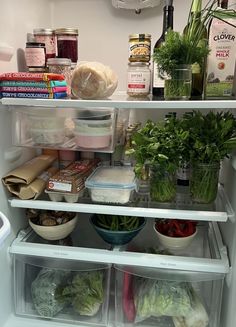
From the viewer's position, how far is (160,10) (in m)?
1.20

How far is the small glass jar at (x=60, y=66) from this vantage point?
1020 mm

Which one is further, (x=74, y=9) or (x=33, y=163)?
(x=74, y=9)

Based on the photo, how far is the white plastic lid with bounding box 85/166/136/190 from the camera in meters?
1.01

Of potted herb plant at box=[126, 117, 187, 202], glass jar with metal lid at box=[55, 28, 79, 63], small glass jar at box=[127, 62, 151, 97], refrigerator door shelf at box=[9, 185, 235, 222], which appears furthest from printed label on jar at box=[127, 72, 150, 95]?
refrigerator door shelf at box=[9, 185, 235, 222]

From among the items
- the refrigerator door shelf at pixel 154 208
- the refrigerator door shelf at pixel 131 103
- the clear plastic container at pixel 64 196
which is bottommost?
the refrigerator door shelf at pixel 154 208

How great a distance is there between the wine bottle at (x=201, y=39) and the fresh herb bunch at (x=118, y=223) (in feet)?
1.52

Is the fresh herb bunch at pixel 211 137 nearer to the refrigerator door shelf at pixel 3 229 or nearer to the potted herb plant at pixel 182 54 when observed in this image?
the potted herb plant at pixel 182 54

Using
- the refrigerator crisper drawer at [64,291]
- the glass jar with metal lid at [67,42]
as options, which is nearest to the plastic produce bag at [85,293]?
the refrigerator crisper drawer at [64,291]

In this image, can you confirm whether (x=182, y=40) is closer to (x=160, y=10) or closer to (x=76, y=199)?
(x=160, y=10)

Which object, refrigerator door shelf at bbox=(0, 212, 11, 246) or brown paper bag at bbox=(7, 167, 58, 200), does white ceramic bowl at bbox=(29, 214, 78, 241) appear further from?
refrigerator door shelf at bbox=(0, 212, 11, 246)

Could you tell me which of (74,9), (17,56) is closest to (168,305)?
(17,56)

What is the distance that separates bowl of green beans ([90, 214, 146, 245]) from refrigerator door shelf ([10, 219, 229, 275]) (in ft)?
0.11

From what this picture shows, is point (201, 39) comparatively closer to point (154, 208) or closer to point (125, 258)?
point (154, 208)

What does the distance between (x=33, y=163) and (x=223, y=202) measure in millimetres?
680
